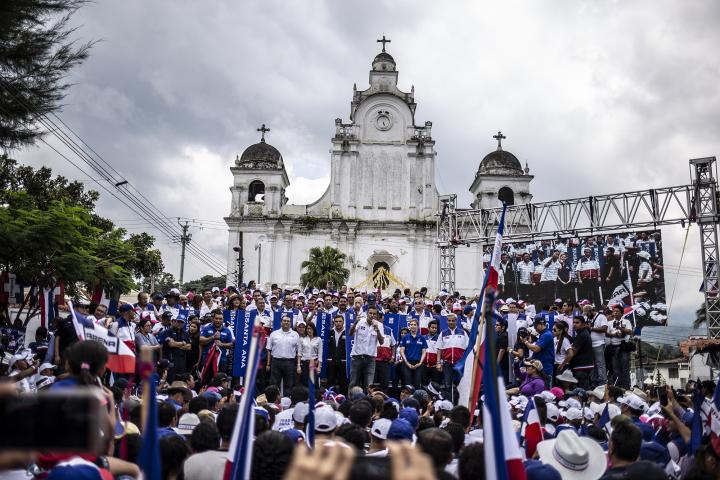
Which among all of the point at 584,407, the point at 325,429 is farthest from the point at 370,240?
the point at 325,429

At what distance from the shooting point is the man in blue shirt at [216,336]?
1263 cm

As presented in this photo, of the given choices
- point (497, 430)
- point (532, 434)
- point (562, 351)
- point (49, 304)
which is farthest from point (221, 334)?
point (497, 430)

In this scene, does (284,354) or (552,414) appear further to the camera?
(284,354)

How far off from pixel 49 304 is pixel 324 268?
28383 millimetres

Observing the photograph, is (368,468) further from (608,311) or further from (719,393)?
(608,311)

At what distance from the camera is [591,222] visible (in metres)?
24.9

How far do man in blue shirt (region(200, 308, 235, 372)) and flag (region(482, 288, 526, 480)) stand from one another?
1003 cm

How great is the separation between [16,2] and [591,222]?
68.9 ft

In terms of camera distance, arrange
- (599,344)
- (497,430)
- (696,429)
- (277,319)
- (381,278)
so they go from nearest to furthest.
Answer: (497,430)
(696,429)
(599,344)
(277,319)
(381,278)

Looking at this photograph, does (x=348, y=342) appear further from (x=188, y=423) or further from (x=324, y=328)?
(x=188, y=423)

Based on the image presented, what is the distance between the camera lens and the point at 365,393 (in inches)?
505

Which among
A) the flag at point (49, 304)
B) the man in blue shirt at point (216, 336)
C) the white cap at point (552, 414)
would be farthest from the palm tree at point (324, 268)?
the white cap at point (552, 414)

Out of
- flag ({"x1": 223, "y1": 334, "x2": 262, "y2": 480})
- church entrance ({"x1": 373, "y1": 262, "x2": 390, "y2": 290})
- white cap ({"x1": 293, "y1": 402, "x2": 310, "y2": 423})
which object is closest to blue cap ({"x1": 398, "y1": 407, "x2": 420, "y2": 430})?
white cap ({"x1": 293, "y1": 402, "x2": 310, "y2": 423})

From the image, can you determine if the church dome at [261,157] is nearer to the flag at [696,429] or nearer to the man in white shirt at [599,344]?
the man in white shirt at [599,344]
